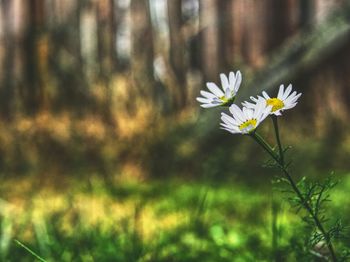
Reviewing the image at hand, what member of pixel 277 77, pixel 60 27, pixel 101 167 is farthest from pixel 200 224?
pixel 60 27

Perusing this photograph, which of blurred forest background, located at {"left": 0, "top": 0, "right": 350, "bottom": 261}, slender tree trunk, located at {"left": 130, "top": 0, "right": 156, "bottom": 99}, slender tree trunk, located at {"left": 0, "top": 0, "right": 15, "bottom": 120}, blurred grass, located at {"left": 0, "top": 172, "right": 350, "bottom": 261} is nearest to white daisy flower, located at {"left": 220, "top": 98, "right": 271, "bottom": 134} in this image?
blurred grass, located at {"left": 0, "top": 172, "right": 350, "bottom": 261}

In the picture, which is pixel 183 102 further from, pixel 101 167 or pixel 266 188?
pixel 266 188

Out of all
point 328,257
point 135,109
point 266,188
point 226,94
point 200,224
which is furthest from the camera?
point 135,109

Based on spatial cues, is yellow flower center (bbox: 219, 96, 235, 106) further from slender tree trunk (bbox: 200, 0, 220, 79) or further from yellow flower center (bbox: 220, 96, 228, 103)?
slender tree trunk (bbox: 200, 0, 220, 79)

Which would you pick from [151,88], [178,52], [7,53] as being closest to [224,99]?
[151,88]

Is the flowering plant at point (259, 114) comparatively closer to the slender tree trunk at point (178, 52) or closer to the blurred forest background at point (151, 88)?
the blurred forest background at point (151, 88)

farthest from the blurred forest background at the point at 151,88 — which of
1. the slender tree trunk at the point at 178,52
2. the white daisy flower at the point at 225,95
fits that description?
the white daisy flower at the point at 225,95

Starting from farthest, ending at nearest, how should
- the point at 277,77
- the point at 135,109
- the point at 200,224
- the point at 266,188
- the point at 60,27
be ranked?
the point at 60,27 → the point at 135,109 → the point at 277,77 → the point at 266,188 → the point at 200,224
